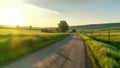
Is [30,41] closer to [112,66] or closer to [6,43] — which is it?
[6,43]

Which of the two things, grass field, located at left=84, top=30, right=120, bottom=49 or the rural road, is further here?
grass field, located at left=84, top=30, right=120, bottom=49

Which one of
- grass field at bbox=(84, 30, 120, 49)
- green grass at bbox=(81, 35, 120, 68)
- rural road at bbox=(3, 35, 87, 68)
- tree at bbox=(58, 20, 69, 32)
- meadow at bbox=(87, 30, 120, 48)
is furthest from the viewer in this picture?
tree at bbox=(58, 20, 69, 32)

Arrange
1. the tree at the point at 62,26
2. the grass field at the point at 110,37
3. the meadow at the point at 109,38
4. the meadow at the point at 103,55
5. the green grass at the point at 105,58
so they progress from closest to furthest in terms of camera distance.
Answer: the green grass at the point at 105,58, the meadow at the point at 103,55, the meadow at the point at 109,38, the grass field at the point at 110,37, the tree at the point at 62,26

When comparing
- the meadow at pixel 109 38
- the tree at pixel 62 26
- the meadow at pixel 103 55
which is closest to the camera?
the meadow at pixel 103 55

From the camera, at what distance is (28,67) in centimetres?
1062

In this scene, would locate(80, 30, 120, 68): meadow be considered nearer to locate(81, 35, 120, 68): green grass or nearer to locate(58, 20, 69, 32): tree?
locate(81, 35, 120, 68): green grass

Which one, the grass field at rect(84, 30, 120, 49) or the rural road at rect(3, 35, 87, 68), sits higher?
the rural road at rect(3, 35, 87, 68)

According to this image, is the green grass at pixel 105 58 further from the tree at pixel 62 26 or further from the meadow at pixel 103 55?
the tree at pixel 62 26

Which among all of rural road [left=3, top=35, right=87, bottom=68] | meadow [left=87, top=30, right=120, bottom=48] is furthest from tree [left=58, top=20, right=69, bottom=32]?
rural road [left=3, top=35, right=87, bottom=68]

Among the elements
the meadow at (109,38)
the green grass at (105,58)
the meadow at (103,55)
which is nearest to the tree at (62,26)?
the meadow at (109,38)

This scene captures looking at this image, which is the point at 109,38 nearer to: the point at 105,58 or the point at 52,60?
the point at 105,58

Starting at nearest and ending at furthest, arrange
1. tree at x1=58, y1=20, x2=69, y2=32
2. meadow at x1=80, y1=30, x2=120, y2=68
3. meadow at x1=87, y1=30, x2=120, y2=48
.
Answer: meadow at x1=80, y1=30, x2=120, y2=68
meadow at x1=87, y1=30, x2=120, y2=48
tree at x1=58, y1=20, x2=69, y2=32

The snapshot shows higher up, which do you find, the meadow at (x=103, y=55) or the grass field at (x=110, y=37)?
the meadow at (x=103, y=55)

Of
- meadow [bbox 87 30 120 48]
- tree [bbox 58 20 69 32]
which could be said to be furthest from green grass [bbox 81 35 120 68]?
tree [bbox 58 20 69 32]
